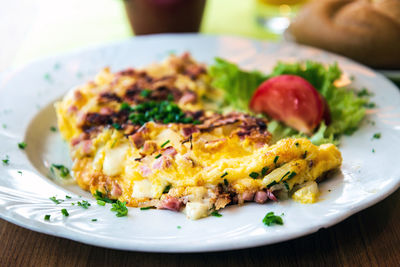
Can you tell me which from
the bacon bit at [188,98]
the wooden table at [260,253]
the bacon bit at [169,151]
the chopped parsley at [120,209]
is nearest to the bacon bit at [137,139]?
the bacon bit at [169,151]

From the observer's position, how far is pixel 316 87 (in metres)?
4.55

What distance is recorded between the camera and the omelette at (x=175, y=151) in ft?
9.98

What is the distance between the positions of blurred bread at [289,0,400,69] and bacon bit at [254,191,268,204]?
2814 mm

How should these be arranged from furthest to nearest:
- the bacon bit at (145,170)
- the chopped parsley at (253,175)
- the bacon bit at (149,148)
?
the bacon bit at (149,148) < the bacon bit at (145,170) < the chopped parsley at (253,175)

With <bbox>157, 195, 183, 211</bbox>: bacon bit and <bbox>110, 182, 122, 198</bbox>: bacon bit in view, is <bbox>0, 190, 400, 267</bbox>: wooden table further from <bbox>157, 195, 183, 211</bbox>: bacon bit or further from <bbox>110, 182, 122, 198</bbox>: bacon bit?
<bbox>110, 182, 122, 198</bbox>: bacon bit

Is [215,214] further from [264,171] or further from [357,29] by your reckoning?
[357,29]

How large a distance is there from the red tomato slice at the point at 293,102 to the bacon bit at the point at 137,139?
1.35m

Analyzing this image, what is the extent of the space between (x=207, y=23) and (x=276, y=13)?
3.61 feet

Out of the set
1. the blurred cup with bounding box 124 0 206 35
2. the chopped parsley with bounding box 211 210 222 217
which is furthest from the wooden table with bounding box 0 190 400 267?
the blurred cup with bounding box 124 0 206 35

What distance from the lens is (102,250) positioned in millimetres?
2932

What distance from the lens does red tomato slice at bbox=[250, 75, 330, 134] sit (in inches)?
157

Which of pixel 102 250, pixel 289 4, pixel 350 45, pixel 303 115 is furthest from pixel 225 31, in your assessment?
pixel 102 250

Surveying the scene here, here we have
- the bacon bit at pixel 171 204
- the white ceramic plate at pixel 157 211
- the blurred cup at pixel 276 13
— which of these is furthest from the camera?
the blurred cup at pixel 276 13

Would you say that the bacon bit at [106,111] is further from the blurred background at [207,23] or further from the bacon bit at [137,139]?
the blurred background at [207,23]
